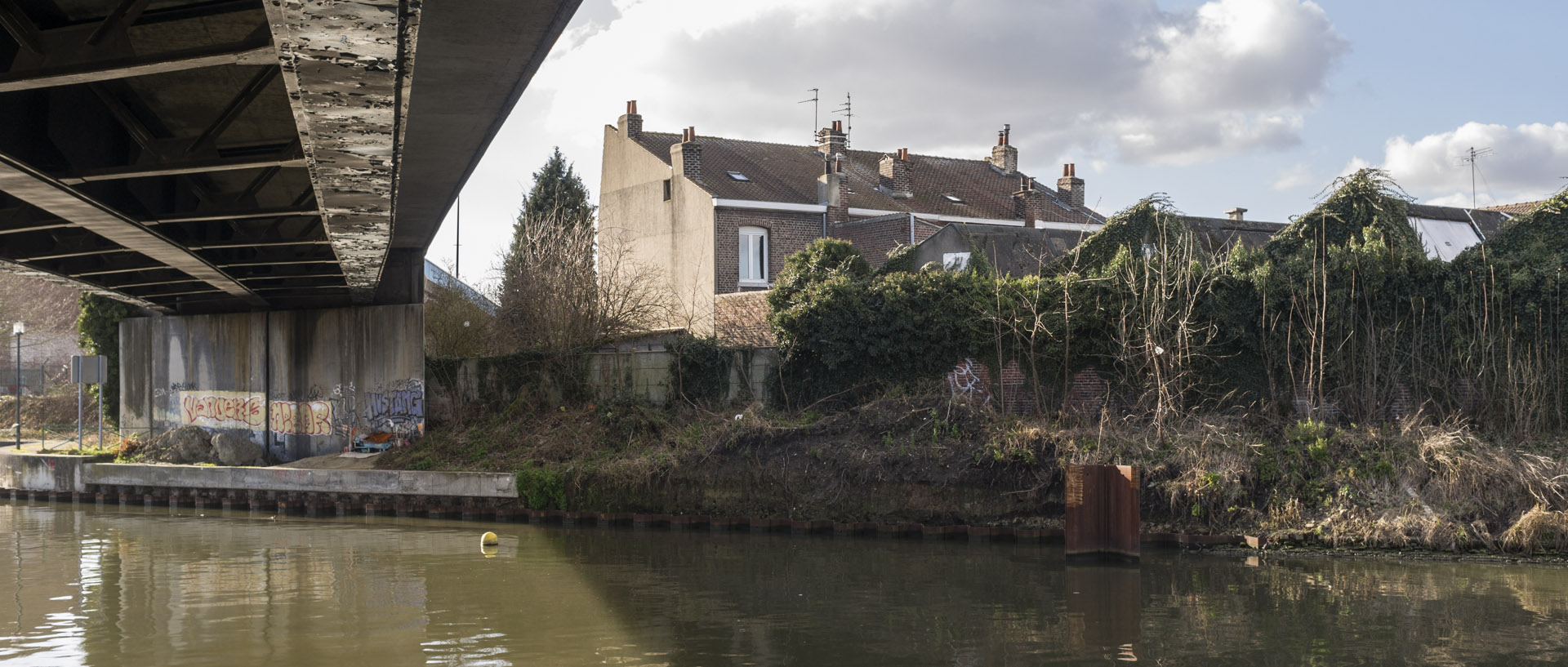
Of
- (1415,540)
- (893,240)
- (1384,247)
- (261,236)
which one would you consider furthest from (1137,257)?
(261,236)

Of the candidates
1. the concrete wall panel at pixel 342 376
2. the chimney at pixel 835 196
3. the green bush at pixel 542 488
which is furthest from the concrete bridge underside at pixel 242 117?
the chimney at pixel 835 196

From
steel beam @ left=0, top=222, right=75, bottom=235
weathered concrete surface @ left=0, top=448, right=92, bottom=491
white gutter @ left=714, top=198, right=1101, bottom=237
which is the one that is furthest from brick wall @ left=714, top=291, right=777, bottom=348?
weathered concrete surface @ left=0, top=448, right=92, bottom=491

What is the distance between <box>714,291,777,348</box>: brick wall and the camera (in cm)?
2334

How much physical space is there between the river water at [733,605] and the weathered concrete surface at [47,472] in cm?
719

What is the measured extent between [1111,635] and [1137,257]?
38.6 feet

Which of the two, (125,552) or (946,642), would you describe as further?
(125,552)

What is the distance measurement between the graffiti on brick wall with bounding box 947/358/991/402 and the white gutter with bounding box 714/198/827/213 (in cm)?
1202

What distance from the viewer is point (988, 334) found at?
20.7 meters

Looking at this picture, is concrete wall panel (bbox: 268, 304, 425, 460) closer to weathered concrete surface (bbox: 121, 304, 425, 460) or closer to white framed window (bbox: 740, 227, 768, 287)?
weathered concrete surface (bbox: 121, 304, 425, 460)

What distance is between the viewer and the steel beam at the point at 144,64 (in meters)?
7.21

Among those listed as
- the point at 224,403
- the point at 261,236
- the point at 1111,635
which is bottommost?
the point at 1111,635

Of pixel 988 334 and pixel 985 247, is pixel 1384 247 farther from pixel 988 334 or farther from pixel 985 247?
pixel 985 247

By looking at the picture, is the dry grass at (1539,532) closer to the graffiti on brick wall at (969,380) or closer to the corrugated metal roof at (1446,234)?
the graffiti on brick wall at (969,380)

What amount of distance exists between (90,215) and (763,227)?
21.0m
